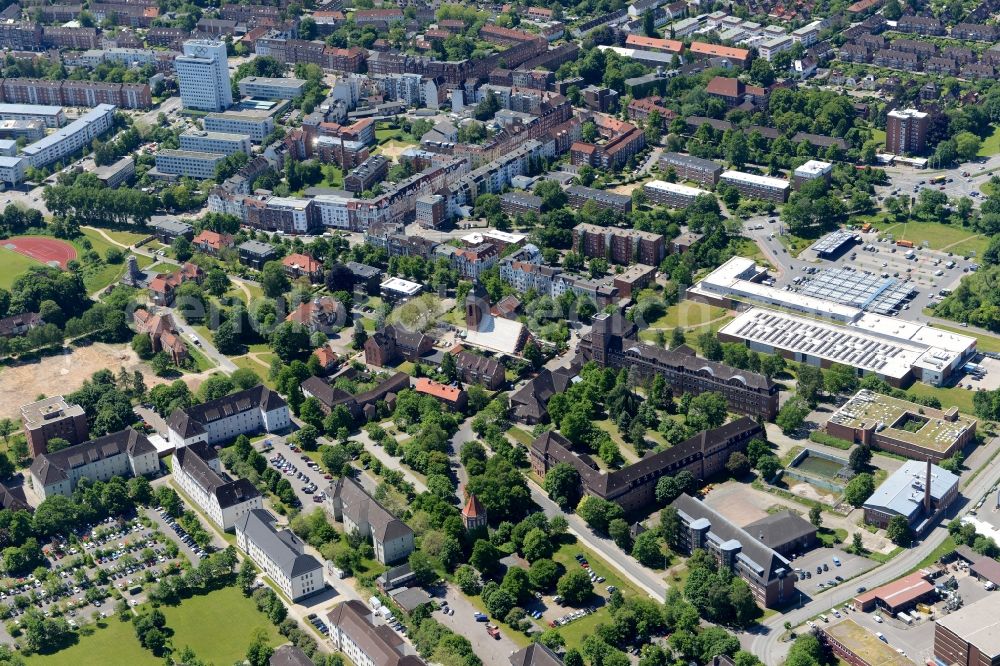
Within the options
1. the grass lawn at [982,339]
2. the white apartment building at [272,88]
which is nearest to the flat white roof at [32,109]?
the white apartment building at [272,88]

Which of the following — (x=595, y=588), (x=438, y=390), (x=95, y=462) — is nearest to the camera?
(x=595, y=588)

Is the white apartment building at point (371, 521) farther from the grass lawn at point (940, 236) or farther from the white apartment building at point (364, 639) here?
the grass lawn at point (940, 236)

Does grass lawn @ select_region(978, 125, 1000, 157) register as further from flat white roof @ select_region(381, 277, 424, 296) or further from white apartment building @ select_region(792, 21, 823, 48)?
flat white roof @ select_region(381, 277, 424, 296)

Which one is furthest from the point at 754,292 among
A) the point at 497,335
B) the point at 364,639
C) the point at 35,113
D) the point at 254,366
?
the point at 35,113

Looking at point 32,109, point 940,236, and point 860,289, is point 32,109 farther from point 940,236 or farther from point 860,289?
point 940,236

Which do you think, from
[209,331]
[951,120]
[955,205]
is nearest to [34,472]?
[209,331]
